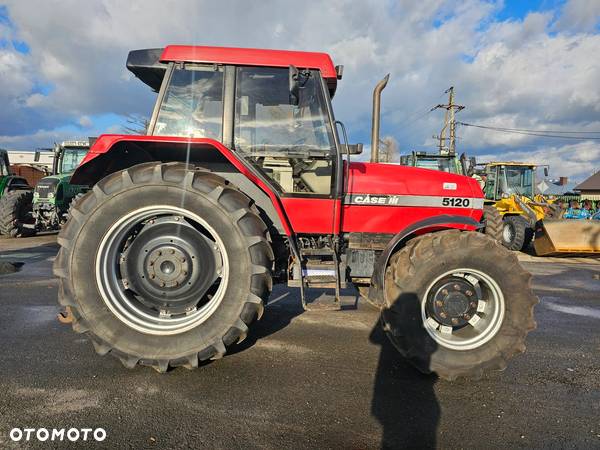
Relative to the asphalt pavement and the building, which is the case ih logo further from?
the building

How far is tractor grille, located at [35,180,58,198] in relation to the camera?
10469mm

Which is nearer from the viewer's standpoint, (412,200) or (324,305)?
(324,305)

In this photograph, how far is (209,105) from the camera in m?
3.15

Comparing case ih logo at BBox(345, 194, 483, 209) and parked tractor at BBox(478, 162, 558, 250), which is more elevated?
parked tractor at BBox(478, 162, 558, 250)

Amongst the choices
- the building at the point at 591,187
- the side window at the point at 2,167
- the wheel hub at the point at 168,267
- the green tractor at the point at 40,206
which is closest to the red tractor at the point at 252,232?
the wheel hub at the point at 168,267

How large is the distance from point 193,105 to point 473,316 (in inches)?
113

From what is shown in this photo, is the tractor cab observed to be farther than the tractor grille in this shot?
Yes

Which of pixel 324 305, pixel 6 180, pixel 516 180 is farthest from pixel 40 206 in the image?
pixel 516 180

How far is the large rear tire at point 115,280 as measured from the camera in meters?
2.68

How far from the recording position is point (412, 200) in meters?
3.48

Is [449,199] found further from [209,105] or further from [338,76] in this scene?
[209,105]

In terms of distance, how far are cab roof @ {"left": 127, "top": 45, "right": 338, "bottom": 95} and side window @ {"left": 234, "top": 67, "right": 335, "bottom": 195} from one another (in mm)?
65

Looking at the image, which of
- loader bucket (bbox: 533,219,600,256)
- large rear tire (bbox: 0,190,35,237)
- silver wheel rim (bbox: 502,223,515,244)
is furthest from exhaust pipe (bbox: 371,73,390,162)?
large rear tire (bbox: 0,190,35,237)

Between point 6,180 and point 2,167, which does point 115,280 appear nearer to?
point 6,180
